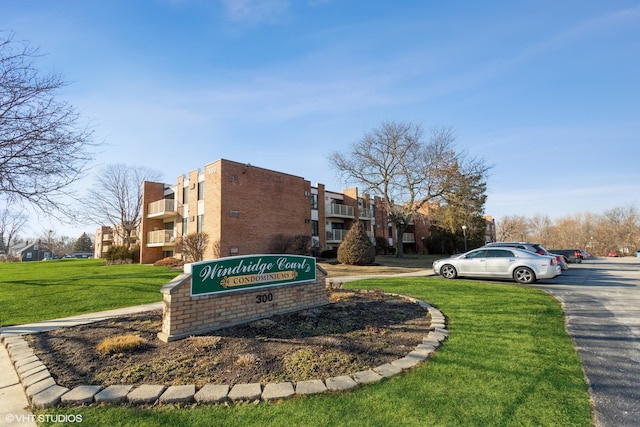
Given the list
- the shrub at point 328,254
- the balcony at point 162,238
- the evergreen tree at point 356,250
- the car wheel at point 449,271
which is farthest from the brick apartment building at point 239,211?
the car wheel at point 449,271

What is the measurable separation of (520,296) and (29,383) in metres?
10.0

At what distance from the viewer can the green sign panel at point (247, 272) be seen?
5398 millimetres

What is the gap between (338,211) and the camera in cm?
3152

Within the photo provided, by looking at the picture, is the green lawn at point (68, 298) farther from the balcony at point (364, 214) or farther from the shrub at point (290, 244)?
the balcony at point (364, 214)

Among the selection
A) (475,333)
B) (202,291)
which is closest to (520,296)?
(475,333)

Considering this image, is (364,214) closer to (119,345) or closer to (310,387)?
(119,345)

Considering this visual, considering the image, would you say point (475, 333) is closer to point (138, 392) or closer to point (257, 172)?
point (138, 392)

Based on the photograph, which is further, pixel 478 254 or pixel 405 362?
pixel 478 254

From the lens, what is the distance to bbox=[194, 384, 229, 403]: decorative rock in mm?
3100

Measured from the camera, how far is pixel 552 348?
450cm

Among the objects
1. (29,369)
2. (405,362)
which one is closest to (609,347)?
(405,362)

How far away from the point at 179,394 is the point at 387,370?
7.45 feet

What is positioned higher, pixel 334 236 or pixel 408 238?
pixel 334 236

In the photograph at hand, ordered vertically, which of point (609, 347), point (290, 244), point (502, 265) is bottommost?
point (609, 347)
